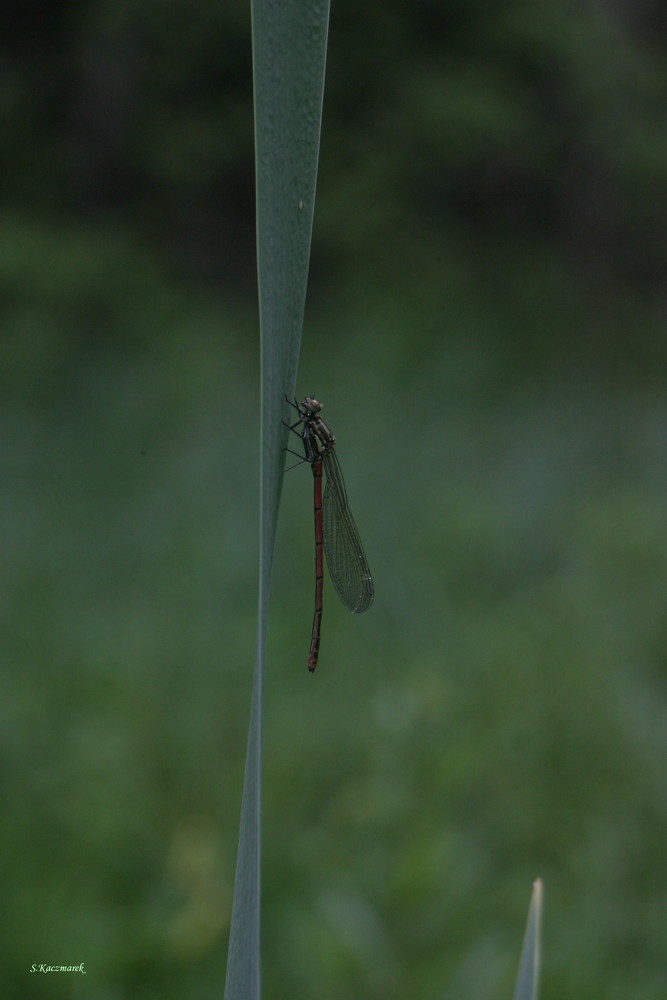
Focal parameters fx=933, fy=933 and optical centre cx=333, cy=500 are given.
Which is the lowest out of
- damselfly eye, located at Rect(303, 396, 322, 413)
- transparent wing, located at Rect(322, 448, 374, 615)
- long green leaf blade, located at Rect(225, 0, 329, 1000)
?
long green leaf blade, located at Rect(225, 0, 329, 1000)

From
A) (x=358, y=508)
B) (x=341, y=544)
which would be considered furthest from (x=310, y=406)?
(x=358, y=508)

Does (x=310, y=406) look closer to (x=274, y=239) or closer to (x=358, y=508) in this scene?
(x=274, y=239)

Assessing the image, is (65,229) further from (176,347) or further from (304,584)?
(304,584)

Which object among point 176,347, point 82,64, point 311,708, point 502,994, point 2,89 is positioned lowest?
point 502,994

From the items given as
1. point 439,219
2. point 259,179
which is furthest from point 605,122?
point 259,179

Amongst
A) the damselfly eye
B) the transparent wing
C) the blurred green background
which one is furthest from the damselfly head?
the blurred green background

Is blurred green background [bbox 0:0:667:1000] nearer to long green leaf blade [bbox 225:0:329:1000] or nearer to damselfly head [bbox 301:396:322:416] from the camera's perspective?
damselfly head [bbox 301:396:322:416]

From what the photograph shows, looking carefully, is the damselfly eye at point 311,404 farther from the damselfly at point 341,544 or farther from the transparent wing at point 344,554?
the transparent wing at point 344,554

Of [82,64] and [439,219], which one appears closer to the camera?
[82,64]
